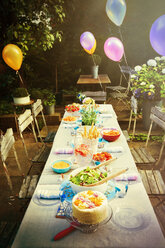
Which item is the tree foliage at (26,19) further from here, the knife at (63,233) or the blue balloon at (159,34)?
the knife at (63,233)

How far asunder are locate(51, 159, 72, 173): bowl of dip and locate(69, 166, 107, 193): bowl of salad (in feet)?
0.81

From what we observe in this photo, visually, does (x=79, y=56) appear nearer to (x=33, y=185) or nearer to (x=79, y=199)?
(x=33, y=185)

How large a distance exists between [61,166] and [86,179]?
1.35 ft

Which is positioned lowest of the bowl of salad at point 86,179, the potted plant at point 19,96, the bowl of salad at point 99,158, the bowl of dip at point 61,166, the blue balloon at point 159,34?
the potted plant at point 19,96

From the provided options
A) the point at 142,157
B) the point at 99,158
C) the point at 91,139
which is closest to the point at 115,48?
the point at 142,157

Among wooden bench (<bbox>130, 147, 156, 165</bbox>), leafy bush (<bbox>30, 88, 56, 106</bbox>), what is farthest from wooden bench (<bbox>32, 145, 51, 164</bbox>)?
leafy bush (<bbox>30, 88, 56, 106</bbox>)

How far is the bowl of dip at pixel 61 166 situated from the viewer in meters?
1.57

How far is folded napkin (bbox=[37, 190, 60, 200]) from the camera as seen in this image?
1.30 metres

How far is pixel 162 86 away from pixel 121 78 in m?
3.11

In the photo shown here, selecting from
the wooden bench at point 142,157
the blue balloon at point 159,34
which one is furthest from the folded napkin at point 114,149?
the blue balloon at point 159,34

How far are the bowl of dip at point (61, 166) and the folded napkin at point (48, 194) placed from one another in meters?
0.23

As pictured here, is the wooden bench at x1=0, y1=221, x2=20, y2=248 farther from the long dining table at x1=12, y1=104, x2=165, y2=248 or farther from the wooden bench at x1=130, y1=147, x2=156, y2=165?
the wooden bench at x1=130, y1=147, x2=156, y2=165

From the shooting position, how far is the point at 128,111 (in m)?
5.64

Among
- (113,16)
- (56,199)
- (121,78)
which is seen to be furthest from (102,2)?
(56,199)
